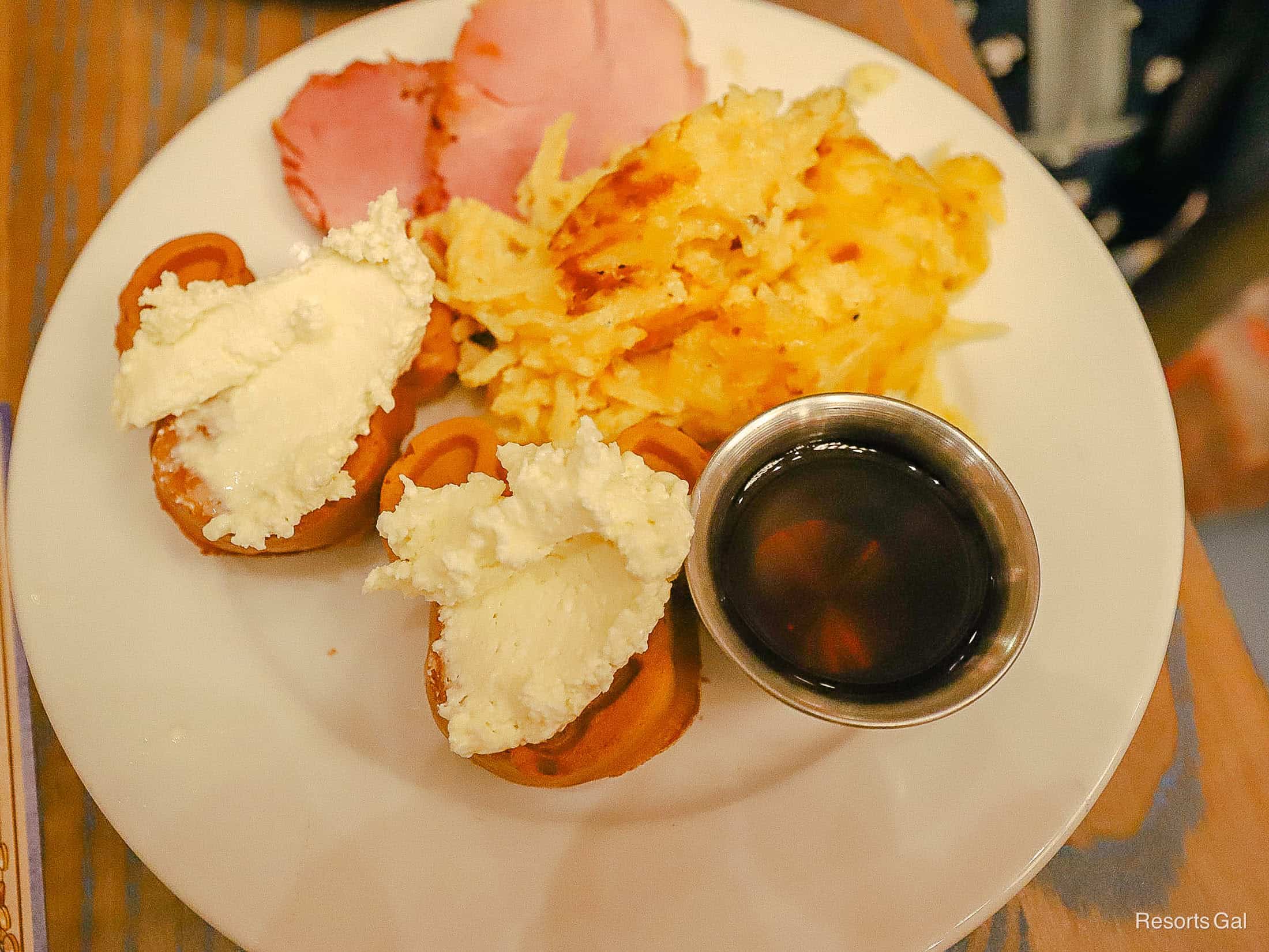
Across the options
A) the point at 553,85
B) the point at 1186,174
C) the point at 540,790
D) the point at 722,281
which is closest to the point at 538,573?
the point at 540,790

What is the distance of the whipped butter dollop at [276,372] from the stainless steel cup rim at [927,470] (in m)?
0.71

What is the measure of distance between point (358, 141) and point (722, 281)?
97cm

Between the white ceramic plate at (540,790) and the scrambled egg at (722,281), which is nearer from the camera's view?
the white ceramic plate at (540,790)

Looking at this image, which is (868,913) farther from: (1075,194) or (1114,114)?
(1114,114)

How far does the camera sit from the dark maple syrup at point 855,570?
156 cm

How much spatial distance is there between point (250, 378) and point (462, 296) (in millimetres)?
480

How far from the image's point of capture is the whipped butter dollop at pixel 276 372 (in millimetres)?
1598

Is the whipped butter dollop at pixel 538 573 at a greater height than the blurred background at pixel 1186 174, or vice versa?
the whipped butter dollop at pixel 538 573

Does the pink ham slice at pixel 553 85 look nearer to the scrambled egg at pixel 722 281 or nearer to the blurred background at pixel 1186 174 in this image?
the scrambled egg at pixel 722 281

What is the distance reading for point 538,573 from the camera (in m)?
1.45

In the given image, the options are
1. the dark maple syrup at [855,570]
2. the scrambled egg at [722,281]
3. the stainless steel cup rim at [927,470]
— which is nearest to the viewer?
the stainless steel cup rim at [927,470]

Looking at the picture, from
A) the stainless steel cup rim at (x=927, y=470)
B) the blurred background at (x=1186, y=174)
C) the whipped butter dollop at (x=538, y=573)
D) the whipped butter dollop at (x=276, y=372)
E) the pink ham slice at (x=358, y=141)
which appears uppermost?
the pink ham slice at (x=358, y=141)

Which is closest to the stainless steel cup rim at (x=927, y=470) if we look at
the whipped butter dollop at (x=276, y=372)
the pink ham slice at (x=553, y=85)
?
the whipped butter dollop at (x=276, y=372)

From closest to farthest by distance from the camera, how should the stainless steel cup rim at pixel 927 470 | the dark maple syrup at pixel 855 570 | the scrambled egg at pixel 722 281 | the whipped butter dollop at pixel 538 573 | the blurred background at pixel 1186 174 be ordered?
the whipped butter dollop at pixel 538 573, the stainless steel cup rim at pixel 927 470, the dark maple syrup at pixel 855 570, the scrambled egg at pixel 722 281, the blurred background at pixel 1186 174
